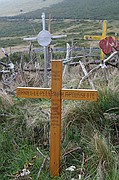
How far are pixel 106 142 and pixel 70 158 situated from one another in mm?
455

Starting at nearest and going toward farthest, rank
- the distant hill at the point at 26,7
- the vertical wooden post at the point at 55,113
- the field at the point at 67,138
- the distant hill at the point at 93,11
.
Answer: the vertical wooden post at the point at 55,113
the field at the point at 67,138
the distant hill at the point at 93,11
the distant hill at the point at 26,7

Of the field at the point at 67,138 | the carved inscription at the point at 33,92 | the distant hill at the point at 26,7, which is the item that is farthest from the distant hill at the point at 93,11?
the carved inscription at the point at 33,92

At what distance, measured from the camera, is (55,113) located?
3570mm

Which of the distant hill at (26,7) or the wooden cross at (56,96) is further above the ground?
the distant hill at (26,7)

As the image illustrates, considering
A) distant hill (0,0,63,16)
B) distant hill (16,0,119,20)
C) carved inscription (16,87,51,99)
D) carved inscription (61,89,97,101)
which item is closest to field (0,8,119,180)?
carved inscription (61,89,97,101)

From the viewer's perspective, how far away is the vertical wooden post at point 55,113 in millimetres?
3512

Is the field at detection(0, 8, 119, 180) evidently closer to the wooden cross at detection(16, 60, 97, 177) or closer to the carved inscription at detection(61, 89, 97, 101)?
the wooden cross at detection(16, 60, 97, 177)

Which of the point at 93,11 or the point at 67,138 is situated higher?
the point at 93,11

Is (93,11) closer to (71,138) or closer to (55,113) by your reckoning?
(71,138)

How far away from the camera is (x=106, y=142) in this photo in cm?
388

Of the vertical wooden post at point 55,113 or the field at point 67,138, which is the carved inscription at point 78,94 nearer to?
the vertical wooden post at point 55,113

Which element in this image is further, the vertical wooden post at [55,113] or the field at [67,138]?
the field at [67,138]

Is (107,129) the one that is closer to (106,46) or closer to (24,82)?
(106,46)

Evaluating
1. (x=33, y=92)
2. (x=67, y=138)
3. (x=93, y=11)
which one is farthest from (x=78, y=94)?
(x=93, y=11)
